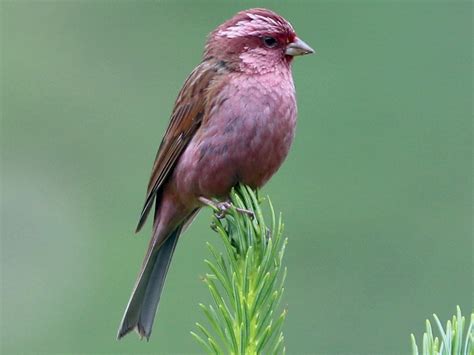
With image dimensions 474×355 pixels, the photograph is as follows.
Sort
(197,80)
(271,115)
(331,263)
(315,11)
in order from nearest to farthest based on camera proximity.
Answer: (271,115) → (197,80) → (331,263) → (315,11)

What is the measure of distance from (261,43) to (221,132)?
1.67ft

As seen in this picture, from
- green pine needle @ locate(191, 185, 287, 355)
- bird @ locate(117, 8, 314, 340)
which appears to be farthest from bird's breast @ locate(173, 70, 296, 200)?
green pine needle @ locate(191, 185, 287, 355)

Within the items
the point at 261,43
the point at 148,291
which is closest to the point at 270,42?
the point at 261,43

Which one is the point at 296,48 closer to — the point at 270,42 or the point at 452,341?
the point at 270,42

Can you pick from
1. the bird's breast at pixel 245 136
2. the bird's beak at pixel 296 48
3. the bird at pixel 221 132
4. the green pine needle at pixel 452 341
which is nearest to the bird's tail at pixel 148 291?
the bird at pixel 221 132

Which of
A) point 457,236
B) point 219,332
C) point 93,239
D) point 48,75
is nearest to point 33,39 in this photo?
point 48,75

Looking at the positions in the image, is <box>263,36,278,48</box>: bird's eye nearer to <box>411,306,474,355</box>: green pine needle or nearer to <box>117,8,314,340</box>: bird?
<box>117,8,314,340</box>: bird

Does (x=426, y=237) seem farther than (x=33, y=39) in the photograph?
No

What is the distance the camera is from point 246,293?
3.45 meters

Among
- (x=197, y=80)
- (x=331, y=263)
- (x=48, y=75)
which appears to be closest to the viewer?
(x=197, y=80)

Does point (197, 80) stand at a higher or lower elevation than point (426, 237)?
higher

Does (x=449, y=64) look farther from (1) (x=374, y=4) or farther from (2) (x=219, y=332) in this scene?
(2) (x=219, y=332)

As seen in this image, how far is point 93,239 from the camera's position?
32.2 feet

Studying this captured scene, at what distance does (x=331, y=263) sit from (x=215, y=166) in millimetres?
3450
